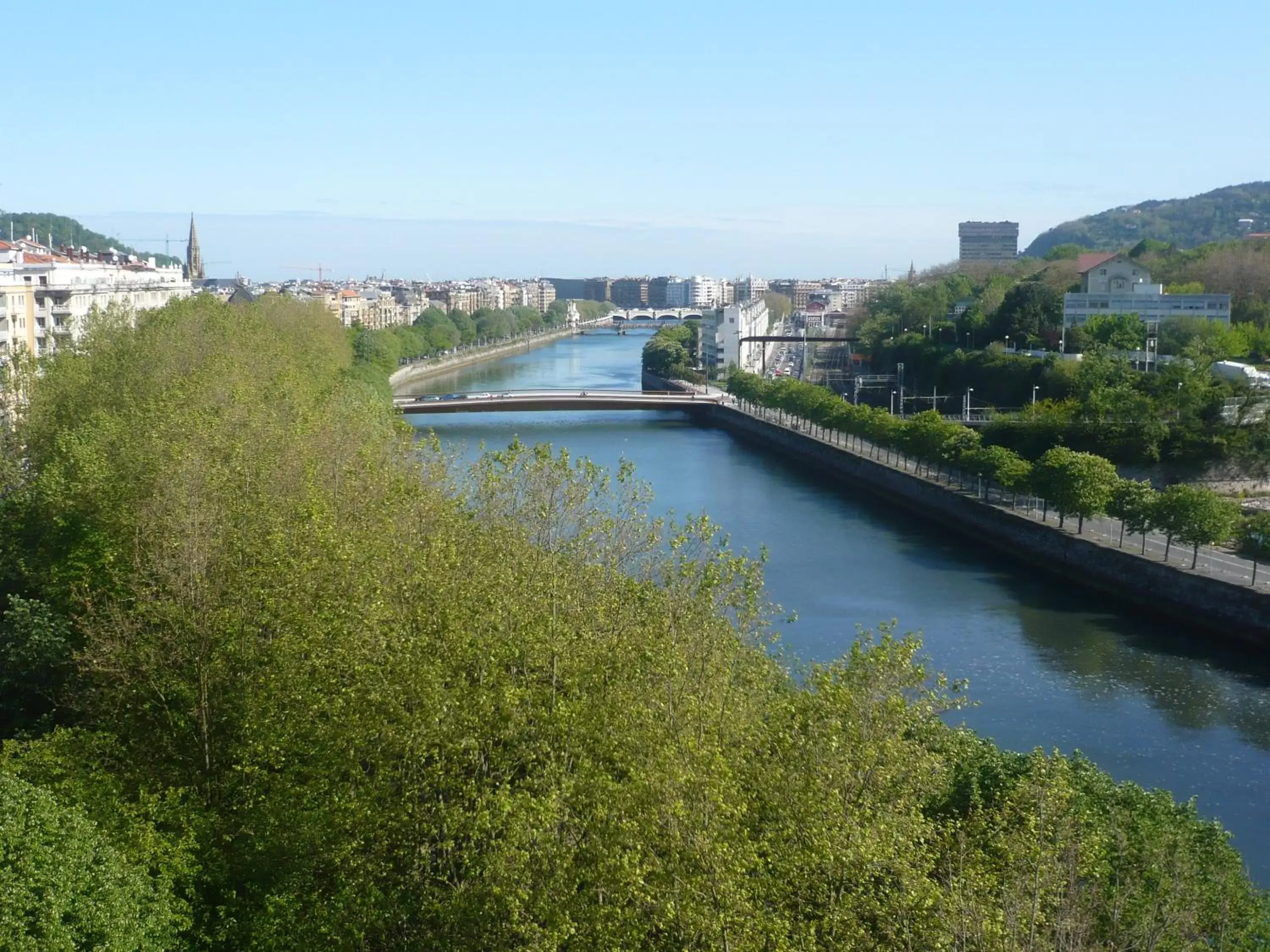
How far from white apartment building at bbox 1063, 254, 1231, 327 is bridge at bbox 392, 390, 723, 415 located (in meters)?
7.12

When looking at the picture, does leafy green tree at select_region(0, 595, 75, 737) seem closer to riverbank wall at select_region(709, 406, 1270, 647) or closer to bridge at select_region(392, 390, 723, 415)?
riverbank wall at select_region(709, 406, 1270, 647)

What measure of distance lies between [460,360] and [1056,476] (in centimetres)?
3097

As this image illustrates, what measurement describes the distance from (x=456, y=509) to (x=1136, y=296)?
19900mm

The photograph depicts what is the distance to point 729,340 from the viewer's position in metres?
34.6

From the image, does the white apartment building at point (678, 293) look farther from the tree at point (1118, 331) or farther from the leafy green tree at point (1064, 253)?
the tree at point (1118, 331)

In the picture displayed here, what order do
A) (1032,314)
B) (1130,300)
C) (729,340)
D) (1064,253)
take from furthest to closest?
(1064,253)
(729,340)
(1032,314)
(1130,300)

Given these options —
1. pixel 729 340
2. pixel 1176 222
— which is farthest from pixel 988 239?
pixel 729 340

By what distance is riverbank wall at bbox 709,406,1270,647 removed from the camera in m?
10.5

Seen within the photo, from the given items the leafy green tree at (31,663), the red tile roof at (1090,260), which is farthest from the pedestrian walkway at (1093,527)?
the red tile roof at (1090,260)

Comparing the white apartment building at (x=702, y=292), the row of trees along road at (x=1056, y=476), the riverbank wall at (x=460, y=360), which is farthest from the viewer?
the white apartment building at (x=702, y=292)

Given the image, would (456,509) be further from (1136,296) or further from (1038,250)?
(1038,250)

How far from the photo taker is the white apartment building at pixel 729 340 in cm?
3444

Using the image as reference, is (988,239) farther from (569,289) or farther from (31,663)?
(31,663)

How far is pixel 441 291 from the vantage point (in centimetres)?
6800
